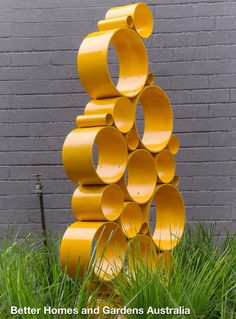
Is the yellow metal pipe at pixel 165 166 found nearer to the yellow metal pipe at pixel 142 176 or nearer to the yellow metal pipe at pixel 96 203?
the yellow metal pipe at pixel 142 176

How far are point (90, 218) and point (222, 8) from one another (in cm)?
202

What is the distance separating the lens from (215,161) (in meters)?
4.52

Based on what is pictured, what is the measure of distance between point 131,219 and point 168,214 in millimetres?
515

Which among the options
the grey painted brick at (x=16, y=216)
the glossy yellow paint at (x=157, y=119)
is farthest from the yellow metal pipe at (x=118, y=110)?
the grey painted brick at (x=16, y=216)

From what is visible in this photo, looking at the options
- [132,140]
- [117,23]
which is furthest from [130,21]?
[132,140]

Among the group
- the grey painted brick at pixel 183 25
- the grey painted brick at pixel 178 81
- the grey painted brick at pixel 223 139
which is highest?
the grey painted brick at pixel 183 25

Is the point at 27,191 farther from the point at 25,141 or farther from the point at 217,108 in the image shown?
the point at 217,108

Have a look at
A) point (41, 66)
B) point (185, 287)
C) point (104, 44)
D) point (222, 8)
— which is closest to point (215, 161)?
point (222, 8)

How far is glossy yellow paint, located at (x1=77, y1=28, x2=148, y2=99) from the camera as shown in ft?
10.5

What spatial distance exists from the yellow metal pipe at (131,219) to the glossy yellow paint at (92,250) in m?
0.12

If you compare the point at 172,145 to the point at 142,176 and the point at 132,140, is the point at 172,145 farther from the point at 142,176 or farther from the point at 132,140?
the point at 132,140

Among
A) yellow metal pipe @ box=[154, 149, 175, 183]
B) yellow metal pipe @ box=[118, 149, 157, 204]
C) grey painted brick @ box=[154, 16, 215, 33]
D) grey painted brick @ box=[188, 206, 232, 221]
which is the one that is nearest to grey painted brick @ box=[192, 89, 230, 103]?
grey painted brick @ box=[154, 16, 215, 33]

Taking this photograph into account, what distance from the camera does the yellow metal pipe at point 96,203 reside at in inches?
122

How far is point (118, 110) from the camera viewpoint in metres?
3.28
